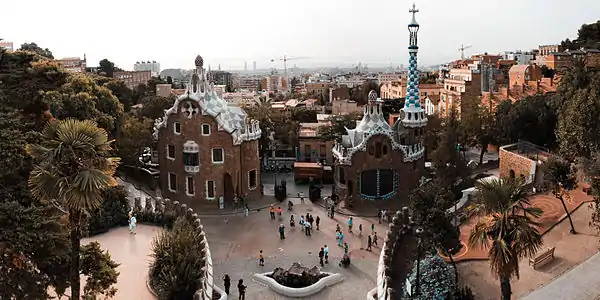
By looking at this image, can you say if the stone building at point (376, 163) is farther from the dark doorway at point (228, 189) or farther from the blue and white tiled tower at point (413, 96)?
the dark doorway at point (228, 189)

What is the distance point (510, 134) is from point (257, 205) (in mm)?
18829

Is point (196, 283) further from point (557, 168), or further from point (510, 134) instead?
point (510, 134)

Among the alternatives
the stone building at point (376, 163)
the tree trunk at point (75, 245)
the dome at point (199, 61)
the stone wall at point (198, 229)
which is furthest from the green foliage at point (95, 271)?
the dome at point (199, 61)

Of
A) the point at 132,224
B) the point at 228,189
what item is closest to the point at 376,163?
A: the point at 228,189

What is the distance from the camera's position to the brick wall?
3353 cm

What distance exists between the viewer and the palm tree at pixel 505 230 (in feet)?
51.9

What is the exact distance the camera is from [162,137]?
34.9m

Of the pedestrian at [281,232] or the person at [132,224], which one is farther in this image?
the pedestrian at [281,232]

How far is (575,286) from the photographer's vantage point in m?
18.5

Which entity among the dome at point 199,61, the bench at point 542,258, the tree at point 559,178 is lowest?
the bench at point 542,258

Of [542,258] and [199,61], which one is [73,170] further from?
[199,61]

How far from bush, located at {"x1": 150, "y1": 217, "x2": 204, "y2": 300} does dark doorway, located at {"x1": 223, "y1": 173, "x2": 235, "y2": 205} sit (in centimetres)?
1346

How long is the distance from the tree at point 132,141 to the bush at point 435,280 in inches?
1031

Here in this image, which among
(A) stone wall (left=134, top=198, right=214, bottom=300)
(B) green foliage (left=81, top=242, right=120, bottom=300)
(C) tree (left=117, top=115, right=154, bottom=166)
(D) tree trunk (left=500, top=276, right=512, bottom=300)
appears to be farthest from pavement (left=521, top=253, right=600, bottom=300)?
(C) tree (left=117, top=115, right=154, bottom=166)
